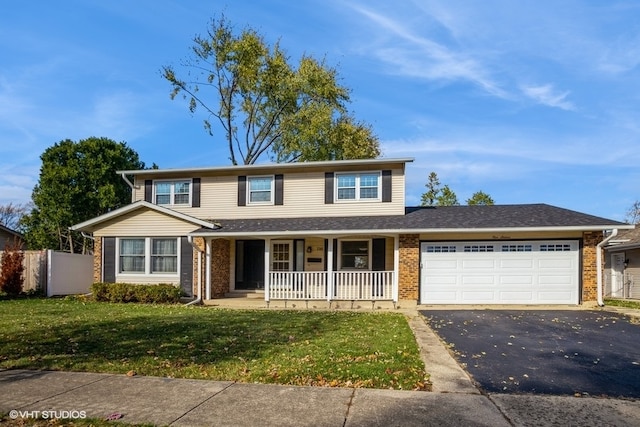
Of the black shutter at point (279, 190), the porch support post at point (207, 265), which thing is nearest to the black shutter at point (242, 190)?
the black shutter at point (279, 190)

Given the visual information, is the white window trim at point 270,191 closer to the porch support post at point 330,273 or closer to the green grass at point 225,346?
the porch support post at point 330,273

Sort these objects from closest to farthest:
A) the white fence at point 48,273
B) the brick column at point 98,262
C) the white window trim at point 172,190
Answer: the brick column at point 98,262, the white fence at point 48,273, the white window trim at point 172,190

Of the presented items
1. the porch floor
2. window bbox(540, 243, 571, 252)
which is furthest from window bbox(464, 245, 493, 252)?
the porch floor

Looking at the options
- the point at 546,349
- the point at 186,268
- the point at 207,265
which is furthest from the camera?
the point at 186,268

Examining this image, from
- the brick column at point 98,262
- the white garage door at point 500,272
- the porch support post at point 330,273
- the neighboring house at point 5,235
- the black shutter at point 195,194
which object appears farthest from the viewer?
the neighboring house at point 5,235

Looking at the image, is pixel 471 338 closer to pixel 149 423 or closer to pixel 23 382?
pixel 149 423

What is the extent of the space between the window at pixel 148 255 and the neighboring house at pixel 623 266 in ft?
59.6

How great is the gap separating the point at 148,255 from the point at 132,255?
0.70 metres

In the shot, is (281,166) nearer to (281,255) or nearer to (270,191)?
(270,191)

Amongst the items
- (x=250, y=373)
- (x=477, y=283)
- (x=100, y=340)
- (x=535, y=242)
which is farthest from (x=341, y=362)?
(x=535, y=242)

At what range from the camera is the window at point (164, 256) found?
16.8 meters

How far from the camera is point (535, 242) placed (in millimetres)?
14617

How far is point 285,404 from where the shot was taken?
4.98 metres

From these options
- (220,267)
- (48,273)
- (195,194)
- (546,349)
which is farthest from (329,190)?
(48,273)
